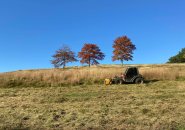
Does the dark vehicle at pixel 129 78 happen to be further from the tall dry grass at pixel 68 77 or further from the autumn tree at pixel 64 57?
the autumn tree at pixel 64 57

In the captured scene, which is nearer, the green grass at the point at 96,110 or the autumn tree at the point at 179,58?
Result: the green grass at the point at 96,110

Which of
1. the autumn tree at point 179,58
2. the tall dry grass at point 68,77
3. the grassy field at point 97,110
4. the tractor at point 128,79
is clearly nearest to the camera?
the grassy field at point 97,110

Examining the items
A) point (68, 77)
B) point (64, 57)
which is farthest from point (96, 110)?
point (64, 57)

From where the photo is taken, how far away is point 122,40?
246ft

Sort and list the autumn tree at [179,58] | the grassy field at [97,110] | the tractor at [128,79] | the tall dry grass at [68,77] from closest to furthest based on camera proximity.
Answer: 1. the grassy field at [97,110]
2. the tractor at [128,79]
3. the tall dry grass at [68,77]
4. the autumn tree at [179,58]

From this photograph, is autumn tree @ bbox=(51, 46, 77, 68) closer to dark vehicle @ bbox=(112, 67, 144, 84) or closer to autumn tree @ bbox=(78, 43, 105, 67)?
autumn tree @ bbox=(78, 43, 105, 67)

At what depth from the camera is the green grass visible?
372 inches

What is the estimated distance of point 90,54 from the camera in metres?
73.4

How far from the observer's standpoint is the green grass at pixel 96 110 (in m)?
9.45

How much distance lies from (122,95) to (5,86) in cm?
858

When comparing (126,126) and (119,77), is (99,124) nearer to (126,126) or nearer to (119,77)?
(126,126)

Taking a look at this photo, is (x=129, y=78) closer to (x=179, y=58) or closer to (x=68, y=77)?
(x=68, y=77)

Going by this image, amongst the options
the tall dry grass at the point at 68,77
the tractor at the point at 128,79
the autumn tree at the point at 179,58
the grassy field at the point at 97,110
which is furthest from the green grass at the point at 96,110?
the autumn tree at the point at 179,58

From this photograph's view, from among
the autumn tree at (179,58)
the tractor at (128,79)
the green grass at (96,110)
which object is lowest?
the green grass at (96,110)
